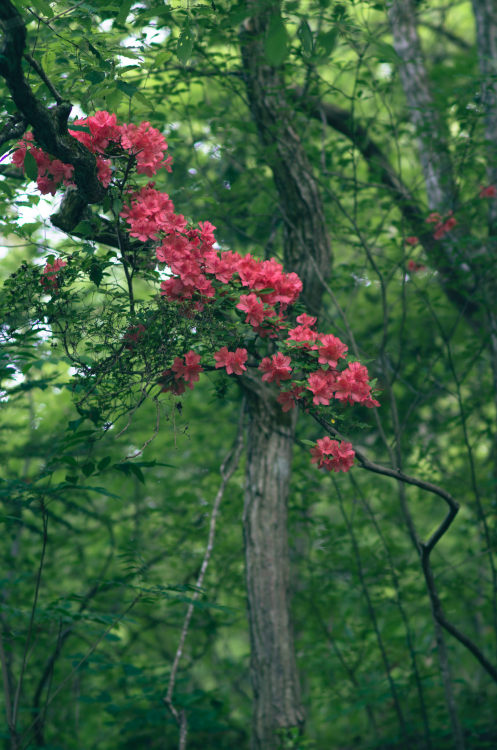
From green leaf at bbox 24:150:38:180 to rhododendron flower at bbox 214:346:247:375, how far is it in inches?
34.9

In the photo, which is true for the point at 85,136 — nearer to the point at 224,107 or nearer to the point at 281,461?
the point at 281,461

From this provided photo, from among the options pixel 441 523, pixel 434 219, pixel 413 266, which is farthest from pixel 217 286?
pixel 413 266

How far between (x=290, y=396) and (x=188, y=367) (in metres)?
0.37

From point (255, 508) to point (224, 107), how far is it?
2871 mm

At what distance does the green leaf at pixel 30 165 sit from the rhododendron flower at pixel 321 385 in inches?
46.4

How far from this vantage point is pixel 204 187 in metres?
4.46

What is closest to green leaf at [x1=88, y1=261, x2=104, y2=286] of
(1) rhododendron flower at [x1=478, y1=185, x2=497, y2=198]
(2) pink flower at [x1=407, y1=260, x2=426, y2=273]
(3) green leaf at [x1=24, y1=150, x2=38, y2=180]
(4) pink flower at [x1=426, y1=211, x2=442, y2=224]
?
(3) green leaf at [x1=24, y1=150, x2=38, y2=180]

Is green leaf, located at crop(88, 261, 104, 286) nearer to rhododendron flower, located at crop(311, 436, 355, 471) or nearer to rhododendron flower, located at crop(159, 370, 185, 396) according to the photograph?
rhododendron flower, located at crop(159, 370, 185, 396)

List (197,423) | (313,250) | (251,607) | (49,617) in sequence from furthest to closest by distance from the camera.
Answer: (197,423) → (313,250) → (251,607) → (49,617)

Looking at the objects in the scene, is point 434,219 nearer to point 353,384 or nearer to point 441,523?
point 441,523

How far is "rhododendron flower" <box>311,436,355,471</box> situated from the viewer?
86.4 inches

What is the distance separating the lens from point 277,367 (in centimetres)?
212

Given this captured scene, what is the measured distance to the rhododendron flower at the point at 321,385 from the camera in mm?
2072

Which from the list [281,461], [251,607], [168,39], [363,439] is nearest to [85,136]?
[168,39]
